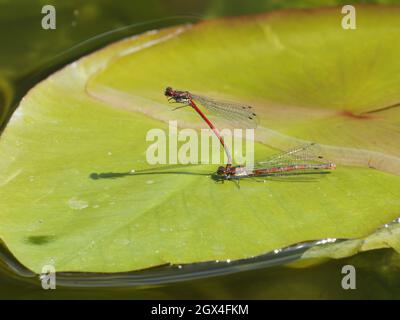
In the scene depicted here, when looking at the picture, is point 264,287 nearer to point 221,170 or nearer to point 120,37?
point 221,170

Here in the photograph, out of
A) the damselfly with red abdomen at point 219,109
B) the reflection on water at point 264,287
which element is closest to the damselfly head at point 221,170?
the damselfly with red abdomen at point 219,109

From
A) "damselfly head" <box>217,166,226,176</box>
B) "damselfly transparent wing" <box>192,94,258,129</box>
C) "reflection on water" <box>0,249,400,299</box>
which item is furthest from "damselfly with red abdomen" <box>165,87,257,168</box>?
"reflection on water" <box>0,249,400,299</box>

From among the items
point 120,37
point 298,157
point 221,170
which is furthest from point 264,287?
point 120,37

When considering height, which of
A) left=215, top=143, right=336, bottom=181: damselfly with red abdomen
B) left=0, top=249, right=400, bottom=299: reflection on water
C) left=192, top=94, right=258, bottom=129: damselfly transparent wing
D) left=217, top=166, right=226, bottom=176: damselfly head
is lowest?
left=0, top=249, right=400, bottom=299: reflection on water

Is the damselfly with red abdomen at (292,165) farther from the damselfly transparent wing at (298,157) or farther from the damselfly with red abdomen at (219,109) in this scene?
the damselfly with red abdomen at (219,109)

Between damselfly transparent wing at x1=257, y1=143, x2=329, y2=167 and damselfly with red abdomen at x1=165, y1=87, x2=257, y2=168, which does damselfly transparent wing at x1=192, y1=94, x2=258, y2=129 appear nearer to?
damselfly with red abdomen at x1=165, y1=87, x2=257, y2=168

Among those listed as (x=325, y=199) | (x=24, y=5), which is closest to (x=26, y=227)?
(x=325, y=199)
